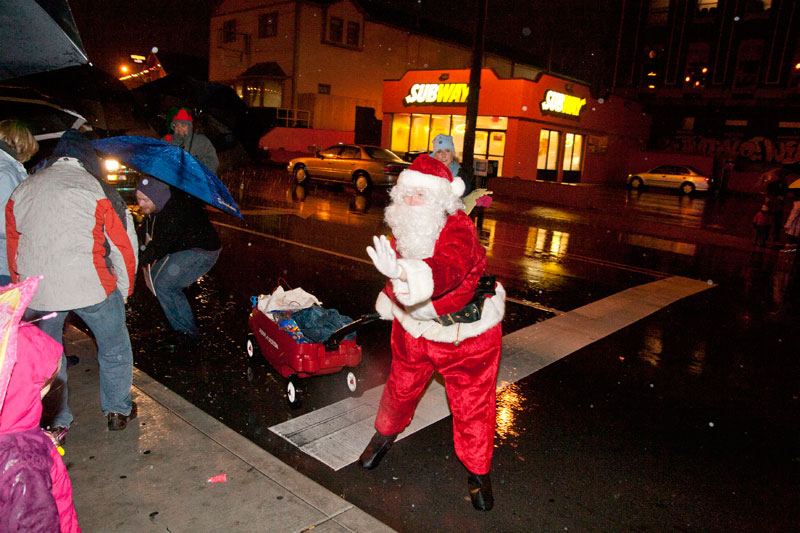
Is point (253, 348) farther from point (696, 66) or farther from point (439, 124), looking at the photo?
point (696, 66)

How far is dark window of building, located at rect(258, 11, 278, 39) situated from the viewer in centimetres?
3453

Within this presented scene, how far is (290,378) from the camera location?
13.8ft

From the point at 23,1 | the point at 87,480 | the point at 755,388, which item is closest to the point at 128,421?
the point at 87,480

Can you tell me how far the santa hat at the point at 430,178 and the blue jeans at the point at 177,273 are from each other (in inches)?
99.7

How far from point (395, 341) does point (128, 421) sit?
188 centimetres

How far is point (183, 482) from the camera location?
3.05 m

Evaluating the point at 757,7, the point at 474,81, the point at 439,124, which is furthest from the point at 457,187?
the point at 757,7

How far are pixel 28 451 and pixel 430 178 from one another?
6.51 ft

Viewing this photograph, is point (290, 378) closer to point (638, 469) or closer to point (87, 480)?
point (87, 480)

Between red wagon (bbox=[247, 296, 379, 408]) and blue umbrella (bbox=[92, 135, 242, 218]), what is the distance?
1120mm

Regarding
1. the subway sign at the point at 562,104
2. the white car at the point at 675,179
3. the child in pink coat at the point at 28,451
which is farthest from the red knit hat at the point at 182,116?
the white car at the point at 675,179

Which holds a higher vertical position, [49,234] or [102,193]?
[102,193]

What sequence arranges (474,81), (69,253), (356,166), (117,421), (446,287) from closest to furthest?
(446,287)
(69,253)
(117,421)
(474,81)
(356,166)

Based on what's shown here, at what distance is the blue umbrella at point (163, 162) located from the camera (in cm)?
407
